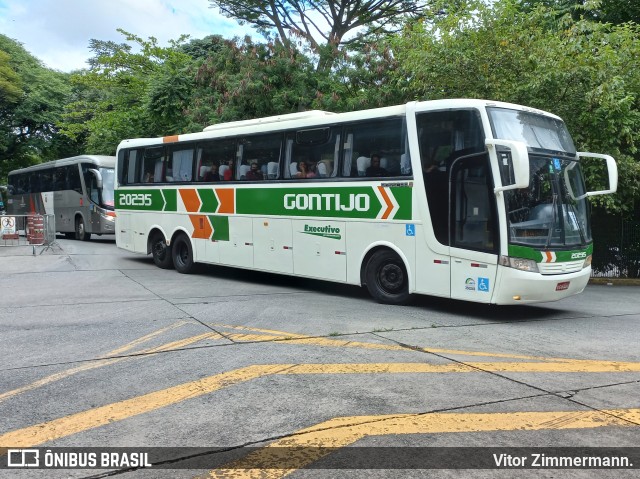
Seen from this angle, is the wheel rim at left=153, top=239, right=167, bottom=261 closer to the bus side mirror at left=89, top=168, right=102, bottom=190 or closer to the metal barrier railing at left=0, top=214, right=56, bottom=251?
the metal barrier railing at left=0, top=214, right=56, bottom=251

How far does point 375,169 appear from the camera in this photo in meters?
10.6

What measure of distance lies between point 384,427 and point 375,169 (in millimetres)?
6733

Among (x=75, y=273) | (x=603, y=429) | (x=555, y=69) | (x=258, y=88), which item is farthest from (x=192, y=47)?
(x=603, y=429)

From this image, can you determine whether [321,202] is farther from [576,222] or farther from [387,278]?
[576,222]

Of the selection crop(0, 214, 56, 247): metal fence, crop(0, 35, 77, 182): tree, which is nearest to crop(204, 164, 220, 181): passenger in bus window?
crop(0, 214, 56, 247): metal fence

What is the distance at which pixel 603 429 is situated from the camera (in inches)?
174

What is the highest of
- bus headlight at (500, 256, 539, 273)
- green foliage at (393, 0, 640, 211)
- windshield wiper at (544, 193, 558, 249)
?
green foliage at (393, 0, 640, 211)

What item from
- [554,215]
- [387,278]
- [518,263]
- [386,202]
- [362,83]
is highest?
[362,83]

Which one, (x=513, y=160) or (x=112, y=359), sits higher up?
(x=513, y=160)

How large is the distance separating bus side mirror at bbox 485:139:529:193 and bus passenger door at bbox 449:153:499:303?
6.9 inches

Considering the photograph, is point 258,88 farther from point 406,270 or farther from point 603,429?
point 603,429

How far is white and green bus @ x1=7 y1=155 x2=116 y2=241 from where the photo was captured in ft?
81.0

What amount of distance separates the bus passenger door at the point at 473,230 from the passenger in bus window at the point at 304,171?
10.5ft

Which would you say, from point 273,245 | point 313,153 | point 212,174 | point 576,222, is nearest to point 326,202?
point 313,153
